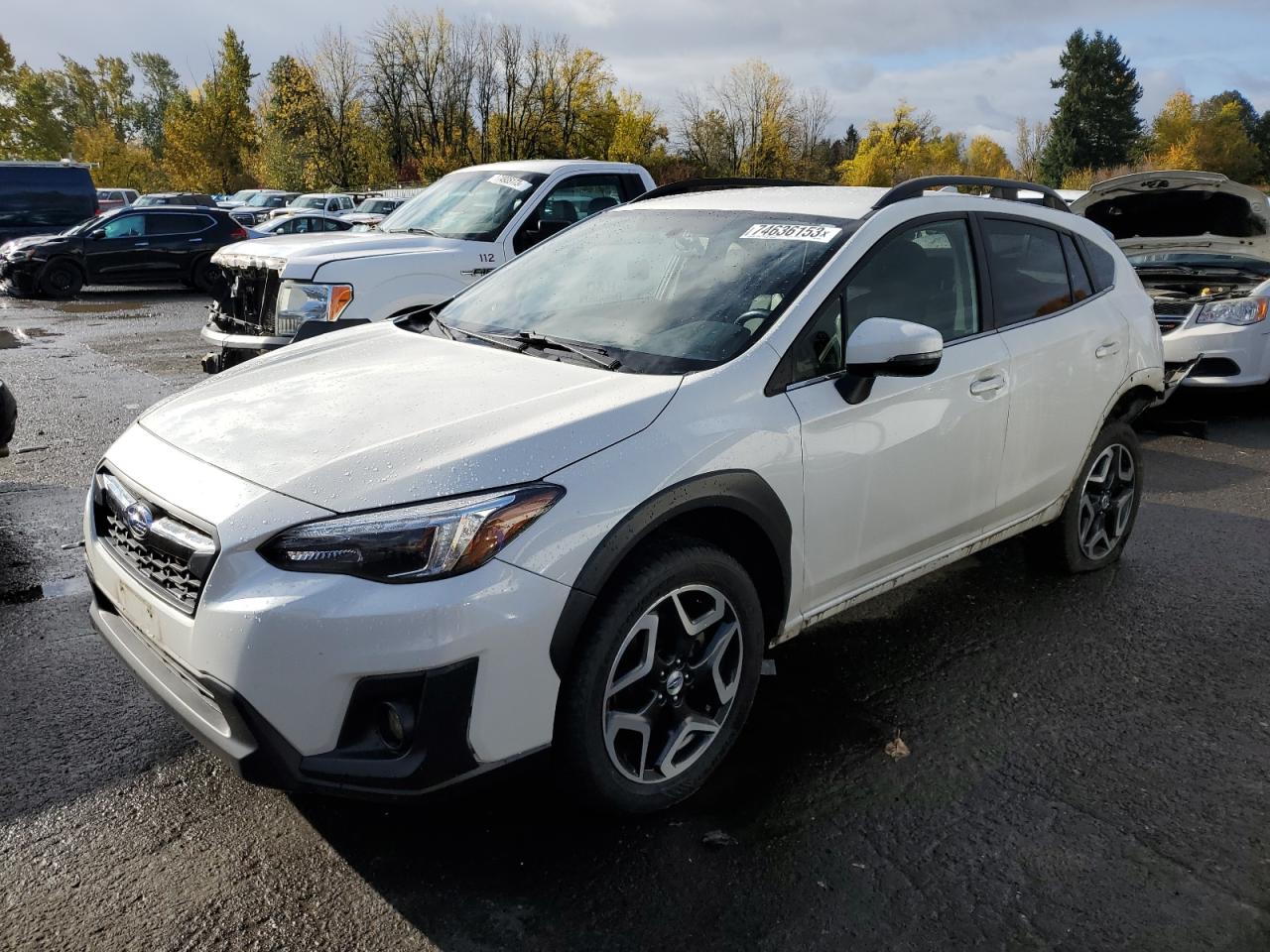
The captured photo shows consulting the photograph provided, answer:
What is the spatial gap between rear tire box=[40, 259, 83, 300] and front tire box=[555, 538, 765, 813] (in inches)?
782

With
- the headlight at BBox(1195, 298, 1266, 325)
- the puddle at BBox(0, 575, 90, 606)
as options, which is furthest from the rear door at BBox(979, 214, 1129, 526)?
the headlight at BBox(1195, 298, 1266, 325)

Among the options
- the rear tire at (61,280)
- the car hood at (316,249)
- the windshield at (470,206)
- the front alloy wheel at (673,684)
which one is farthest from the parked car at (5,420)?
the rear tire at (61,280)

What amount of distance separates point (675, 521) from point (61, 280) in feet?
65.7

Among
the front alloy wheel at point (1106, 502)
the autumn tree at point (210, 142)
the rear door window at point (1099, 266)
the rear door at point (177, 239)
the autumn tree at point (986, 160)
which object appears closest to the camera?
the rear door window at point (1099, 266)

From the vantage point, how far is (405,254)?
7.20 metres

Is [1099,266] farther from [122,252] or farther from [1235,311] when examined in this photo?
[122,252]

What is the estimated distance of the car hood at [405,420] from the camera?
2453 millimetres

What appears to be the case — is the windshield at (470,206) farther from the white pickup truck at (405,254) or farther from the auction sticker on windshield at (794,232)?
the auction sticker on windshield at (794,232)

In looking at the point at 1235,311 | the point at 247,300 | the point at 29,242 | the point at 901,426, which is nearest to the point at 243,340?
the point at 247,300

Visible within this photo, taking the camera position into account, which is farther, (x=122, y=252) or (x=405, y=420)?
(x=122, y=252)

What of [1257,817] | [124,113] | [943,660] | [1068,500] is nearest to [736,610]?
[943,660]

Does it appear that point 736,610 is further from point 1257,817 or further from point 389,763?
point 1257,817

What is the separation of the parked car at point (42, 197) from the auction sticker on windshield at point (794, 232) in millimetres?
23034

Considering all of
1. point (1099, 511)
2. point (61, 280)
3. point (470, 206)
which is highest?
point (470, 206)
